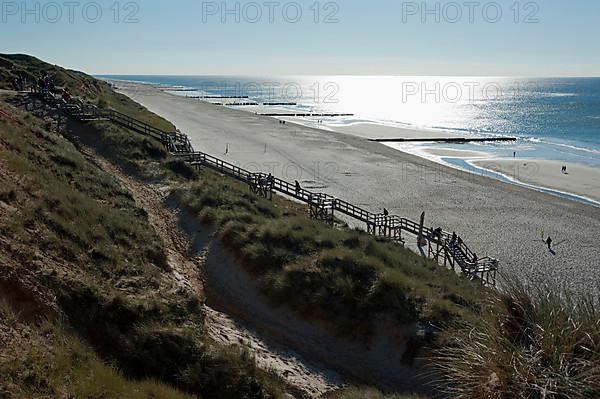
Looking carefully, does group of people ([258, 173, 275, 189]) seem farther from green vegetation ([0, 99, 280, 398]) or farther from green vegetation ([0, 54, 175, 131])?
green vegetation ([0, 54, 175, 131])

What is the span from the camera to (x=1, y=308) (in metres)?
7.84

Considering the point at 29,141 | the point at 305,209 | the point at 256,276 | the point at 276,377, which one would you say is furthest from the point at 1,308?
the point at 305,209

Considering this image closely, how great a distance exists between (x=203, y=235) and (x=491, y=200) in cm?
2498

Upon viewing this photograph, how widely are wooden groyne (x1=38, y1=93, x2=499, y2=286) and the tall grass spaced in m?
12.6

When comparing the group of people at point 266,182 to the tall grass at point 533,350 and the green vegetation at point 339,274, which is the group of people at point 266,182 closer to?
the green vegetation at point 339,274

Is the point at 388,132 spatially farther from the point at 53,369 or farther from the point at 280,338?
the point at 53,369

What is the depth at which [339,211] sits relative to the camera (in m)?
26.8

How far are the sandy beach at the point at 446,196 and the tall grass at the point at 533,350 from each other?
0.82 meters

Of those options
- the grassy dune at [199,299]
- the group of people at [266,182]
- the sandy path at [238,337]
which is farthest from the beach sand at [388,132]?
the sandy path at [238,337]

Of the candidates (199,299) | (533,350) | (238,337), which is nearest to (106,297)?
(199,299)

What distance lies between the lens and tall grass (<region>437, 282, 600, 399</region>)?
447cm

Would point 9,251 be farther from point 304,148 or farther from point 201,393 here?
point 304,148

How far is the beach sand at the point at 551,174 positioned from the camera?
130 ft

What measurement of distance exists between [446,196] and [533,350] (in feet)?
106
